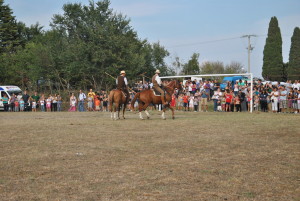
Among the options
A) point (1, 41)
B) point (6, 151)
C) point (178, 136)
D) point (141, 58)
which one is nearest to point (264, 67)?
point (141, 58)

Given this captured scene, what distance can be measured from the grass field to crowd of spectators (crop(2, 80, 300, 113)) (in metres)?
15.4

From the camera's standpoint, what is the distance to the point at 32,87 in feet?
156

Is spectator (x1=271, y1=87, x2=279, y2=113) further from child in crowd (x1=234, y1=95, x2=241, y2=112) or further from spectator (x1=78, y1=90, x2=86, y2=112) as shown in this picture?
spectator (x1=78, y1=90, x2=86, y2=112)

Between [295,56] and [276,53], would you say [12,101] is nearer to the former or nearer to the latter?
[276,53]

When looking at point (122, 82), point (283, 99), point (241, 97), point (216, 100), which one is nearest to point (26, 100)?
point (216, 100)

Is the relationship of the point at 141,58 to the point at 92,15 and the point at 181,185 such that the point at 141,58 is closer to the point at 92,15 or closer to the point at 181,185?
the point at 92,15

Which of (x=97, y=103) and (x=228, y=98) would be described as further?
(x=97, y=103)

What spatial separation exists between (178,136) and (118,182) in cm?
624

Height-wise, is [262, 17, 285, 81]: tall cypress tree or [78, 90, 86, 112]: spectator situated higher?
[262, 17, 285, 81]: tall cypress tree

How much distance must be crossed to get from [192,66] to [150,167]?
190 feet

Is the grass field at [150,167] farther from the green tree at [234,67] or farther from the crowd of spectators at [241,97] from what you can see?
the green tree at [234,67]

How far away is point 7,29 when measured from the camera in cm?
6300

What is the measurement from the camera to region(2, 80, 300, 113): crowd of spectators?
27219 millimetres

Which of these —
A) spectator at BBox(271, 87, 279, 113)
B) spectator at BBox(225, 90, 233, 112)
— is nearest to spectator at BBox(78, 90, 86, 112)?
spectator at BBox(225, 90, 233, 112)
